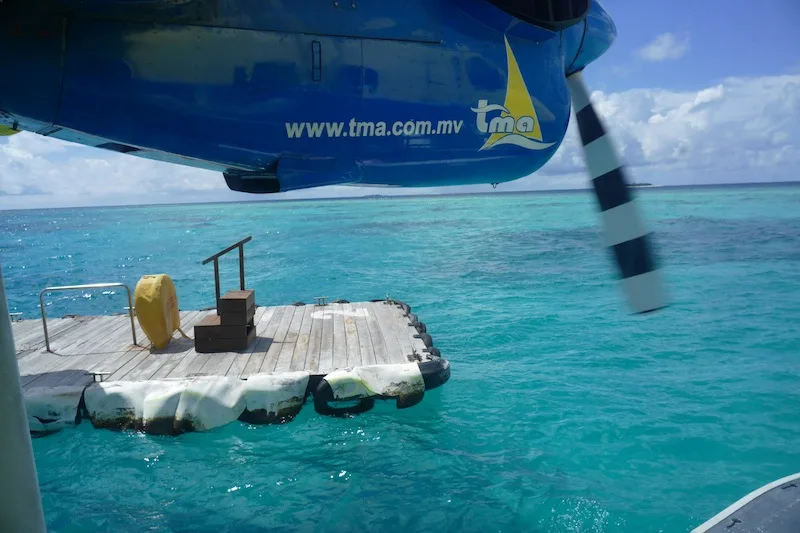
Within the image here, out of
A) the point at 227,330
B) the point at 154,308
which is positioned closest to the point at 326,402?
the point at 227,330

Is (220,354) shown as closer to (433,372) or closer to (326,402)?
(326,402)

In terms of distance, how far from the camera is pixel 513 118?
13.0 ft

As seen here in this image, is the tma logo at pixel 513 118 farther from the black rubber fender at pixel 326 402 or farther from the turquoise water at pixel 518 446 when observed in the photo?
the black rubber fender at pixel 326 402

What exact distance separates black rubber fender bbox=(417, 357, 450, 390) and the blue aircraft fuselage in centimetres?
465

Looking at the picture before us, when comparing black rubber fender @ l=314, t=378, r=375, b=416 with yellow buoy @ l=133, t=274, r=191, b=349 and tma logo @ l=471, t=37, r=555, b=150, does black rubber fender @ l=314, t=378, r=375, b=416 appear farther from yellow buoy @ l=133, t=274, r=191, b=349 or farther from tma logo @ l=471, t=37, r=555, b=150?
tma logo @ l=471, t=37, r=555, b=150

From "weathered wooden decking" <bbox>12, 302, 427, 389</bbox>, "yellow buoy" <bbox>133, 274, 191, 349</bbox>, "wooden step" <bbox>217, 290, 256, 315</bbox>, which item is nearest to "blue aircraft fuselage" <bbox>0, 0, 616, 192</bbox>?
"weathered wooden decking" <bbox>12, 302, 427, 389</bbox>

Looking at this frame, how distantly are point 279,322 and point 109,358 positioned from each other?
3.34 meters

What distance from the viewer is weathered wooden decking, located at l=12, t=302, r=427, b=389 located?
27.3 ft

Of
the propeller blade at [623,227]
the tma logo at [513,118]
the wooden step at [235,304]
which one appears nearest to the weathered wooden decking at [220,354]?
the wooden step at [235,304]

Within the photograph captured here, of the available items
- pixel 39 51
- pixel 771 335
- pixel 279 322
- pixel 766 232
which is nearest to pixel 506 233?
pixel 766 232

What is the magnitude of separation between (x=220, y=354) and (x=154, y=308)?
1482 millimetres

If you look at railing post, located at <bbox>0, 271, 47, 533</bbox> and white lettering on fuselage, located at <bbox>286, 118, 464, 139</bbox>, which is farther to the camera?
white lettering on fuselage, located at <bbox>286, 118, 464, 139</bbox>

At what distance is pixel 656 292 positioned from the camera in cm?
399

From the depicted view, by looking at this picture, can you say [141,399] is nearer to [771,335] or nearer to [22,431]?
[22,431]
